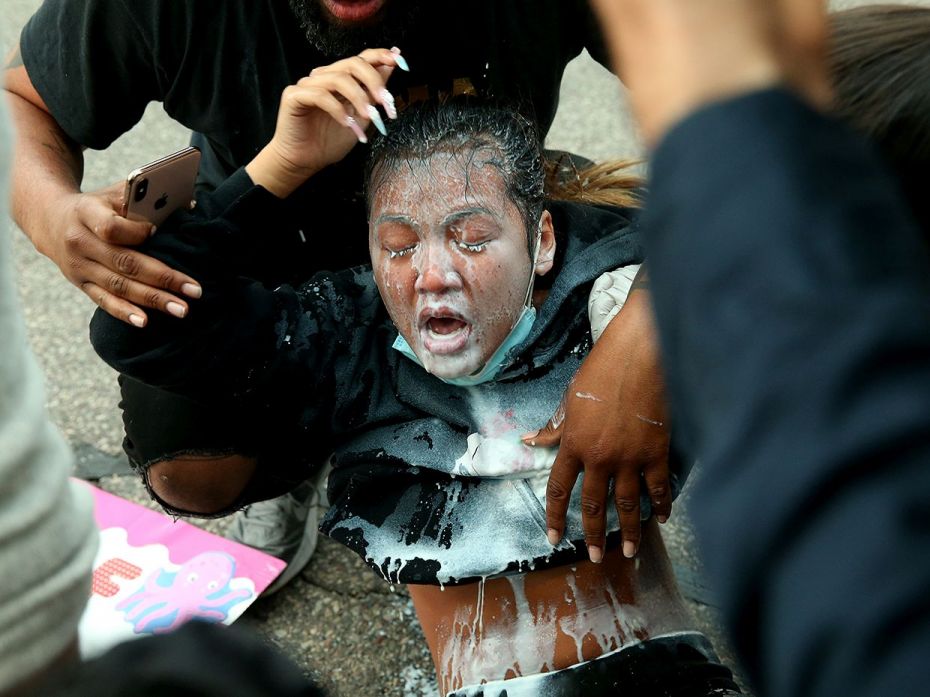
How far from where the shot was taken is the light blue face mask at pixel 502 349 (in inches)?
61.4

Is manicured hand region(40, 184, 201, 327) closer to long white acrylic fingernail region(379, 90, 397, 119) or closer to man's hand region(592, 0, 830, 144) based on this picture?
long white acrylic fingernail region(379, 90, 397, 119)

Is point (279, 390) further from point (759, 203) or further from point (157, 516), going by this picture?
point (759, 203)

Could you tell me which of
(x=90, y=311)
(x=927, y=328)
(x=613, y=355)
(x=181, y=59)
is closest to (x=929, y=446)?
(x=927, y=328)

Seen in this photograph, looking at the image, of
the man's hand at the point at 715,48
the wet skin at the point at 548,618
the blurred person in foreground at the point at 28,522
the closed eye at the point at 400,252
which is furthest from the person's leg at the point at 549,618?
the man's hand at the point at 715,48

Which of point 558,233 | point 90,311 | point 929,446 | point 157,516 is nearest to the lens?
point 929,446

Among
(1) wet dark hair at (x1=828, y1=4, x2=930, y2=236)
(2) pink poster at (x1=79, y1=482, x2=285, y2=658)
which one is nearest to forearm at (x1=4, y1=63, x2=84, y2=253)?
(2) pink poster at (x1=79, y1=482, x2=285, y2=658)

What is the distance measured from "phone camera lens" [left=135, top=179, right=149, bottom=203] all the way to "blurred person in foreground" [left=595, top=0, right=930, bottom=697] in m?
1.04

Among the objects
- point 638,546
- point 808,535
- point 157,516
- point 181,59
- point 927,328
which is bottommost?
point 157,516

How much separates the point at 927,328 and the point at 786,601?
0.51ft

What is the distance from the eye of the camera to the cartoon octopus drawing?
78.3 inches

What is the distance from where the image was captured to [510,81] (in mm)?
1897

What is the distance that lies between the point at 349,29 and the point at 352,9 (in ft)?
0.11

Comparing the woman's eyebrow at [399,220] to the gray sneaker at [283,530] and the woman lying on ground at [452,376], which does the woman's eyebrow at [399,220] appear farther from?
the gray sneaker at [283,530]

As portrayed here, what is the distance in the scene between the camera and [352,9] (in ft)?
5.56
